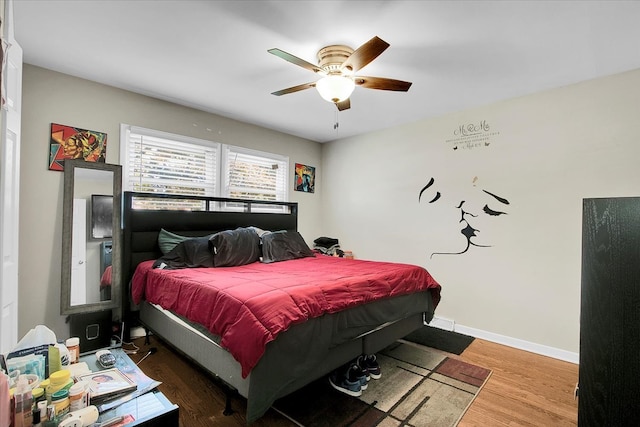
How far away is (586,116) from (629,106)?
269mm

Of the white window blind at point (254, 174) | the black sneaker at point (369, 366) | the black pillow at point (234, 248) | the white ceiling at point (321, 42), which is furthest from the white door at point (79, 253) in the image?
the black sneaker at point (369, 366)

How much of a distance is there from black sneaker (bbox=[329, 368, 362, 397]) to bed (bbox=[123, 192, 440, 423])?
0.17 metres

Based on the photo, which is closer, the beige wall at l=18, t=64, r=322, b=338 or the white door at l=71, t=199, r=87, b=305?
the beige wall at l=18, t=64, r=322, b=338

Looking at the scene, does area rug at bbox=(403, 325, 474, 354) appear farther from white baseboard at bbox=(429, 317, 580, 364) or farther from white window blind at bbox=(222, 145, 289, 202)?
white window blind at bbox=(222, 145, 289, 202)

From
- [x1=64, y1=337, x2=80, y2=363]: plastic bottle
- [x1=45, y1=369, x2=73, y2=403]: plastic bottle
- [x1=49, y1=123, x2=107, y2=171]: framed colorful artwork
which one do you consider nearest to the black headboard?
[x1=49, y1=123, x2=107, y2=171]: framed colorful artwork

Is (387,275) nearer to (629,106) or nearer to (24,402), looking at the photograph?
(24,402)

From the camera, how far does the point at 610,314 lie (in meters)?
0.73

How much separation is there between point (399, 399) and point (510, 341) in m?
1.73

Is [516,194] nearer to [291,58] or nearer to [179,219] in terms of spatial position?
[291,58]

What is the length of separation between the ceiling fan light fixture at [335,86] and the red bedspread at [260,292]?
1.33m

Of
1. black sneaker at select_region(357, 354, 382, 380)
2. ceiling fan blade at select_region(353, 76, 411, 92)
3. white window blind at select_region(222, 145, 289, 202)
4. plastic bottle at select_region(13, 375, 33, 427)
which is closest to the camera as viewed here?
plastic bottle at select_region(13, 375, 33, 427)

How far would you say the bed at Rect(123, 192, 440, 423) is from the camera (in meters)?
1.56

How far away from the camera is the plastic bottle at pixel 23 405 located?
98cm

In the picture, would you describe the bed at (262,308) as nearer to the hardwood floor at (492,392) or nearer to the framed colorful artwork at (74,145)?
the hardwood floor at (492,392)
